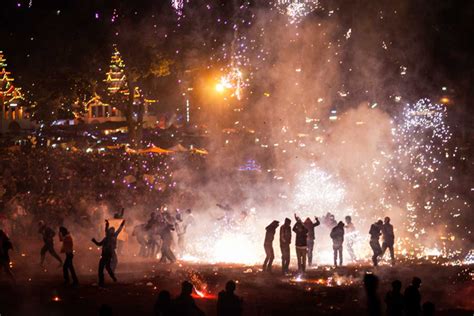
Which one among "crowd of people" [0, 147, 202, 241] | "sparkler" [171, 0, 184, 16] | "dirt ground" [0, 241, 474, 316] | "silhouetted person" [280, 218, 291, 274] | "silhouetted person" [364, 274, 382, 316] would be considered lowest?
"dirt ground" [0, 241, 474, 316]

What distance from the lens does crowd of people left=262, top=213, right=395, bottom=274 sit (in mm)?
17500

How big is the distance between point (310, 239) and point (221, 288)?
5479 millimetres

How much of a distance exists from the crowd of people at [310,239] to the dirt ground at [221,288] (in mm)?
492

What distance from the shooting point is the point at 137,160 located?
29.3m

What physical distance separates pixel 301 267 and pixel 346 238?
4098 millimetres

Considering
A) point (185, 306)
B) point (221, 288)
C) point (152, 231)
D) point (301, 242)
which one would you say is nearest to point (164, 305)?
point (185, 306)

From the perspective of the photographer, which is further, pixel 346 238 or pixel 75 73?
pixel 75 73

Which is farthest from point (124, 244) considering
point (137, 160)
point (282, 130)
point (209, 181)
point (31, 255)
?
point (282, 130)

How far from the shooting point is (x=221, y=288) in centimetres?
1462

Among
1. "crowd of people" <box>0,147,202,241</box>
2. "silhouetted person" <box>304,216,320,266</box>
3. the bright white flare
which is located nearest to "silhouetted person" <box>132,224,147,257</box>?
"crowd of people" <box>0,147,202,241</box>

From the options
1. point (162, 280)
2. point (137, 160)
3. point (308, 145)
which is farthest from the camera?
point (308, 145)

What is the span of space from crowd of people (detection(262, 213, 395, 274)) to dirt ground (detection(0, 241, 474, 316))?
0.49 m

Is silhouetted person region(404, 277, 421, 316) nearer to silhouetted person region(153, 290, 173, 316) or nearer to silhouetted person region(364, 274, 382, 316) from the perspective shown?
silhouetted person region(364, 274, 382, 316)

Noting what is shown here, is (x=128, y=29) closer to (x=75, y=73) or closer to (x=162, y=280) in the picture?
(x=75, y=73)
